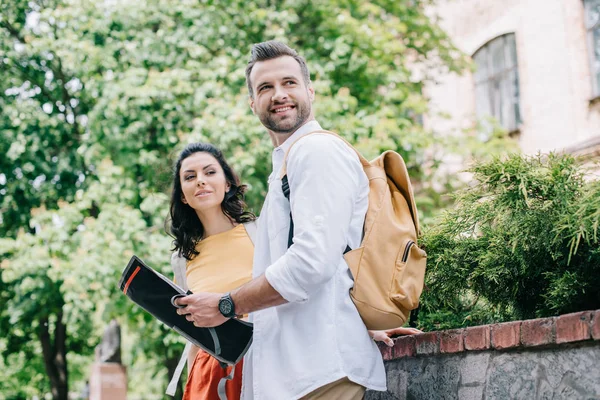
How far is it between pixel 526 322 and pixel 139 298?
59.1 inches

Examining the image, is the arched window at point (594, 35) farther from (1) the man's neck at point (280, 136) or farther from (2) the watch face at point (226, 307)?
(2) the watch face at point (226, 307)

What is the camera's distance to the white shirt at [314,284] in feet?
8.58

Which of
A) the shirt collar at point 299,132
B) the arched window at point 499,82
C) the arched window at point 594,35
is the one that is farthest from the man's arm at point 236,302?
the arched window at point 499,82

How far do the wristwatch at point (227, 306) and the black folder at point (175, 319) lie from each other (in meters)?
0.23

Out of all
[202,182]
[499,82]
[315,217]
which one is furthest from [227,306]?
[499,82]

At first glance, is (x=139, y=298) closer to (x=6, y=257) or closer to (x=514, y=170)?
(x=514, y=170)

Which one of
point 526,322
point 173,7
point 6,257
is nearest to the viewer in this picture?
point 526,322

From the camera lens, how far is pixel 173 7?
12953 millimetres

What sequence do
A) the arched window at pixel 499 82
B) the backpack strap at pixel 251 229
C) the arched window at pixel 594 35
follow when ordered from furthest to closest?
the arched window at pixel 499 82, the arched window at pixel 594 35, the backpack strap at pixel 251 229

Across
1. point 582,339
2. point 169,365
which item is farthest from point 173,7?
point 582,339

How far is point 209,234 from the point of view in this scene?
167 inches

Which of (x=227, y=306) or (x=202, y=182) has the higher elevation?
(x=202, y=182)

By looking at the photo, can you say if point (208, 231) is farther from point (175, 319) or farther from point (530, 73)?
point (530, 73)

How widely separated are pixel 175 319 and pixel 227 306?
38 centimetres
